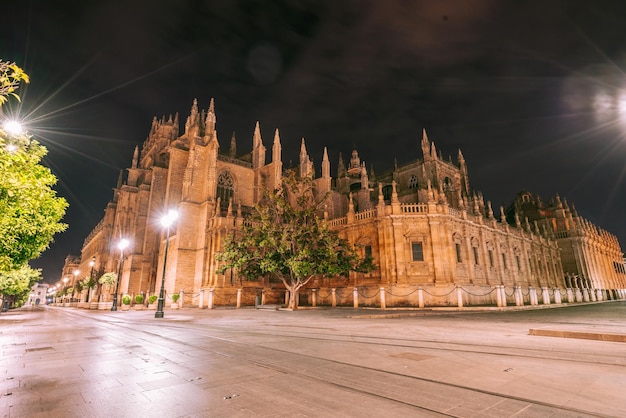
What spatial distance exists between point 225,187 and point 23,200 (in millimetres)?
28555

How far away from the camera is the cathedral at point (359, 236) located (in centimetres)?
2398

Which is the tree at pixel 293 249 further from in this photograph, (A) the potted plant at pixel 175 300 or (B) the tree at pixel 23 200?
(B) the tree at pixel 23 200

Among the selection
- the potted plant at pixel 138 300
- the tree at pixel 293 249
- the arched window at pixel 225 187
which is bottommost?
the potted plant at pixel 138 300

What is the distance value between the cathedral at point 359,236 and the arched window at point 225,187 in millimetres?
132

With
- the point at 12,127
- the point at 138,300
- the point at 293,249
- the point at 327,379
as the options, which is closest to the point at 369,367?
the point at 327,379

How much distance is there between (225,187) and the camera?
125 feet

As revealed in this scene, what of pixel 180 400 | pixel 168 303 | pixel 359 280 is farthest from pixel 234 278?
pixel 180 400

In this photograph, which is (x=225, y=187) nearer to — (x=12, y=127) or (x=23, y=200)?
(x=23, y=200)

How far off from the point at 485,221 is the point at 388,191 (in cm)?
1910

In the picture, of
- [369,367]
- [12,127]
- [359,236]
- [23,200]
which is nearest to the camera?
[369,367]

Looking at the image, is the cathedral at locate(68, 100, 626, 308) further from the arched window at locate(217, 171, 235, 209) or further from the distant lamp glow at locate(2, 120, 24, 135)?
the distant lamp glow at locate(2, 120, 24, 135)

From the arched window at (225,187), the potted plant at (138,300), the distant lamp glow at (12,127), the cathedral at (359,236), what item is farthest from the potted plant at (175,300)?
the distant lamp glow at (12,127)

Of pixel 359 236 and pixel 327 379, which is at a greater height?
pixel 359 236

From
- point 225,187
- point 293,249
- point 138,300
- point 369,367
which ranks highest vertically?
point 225,187
